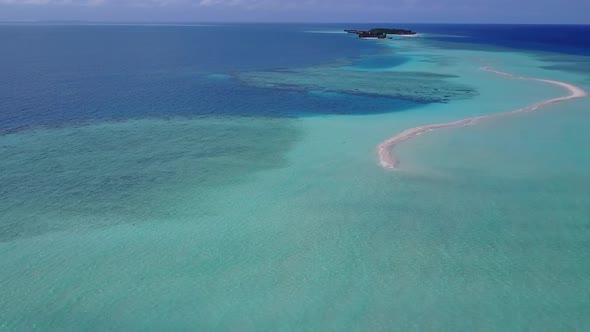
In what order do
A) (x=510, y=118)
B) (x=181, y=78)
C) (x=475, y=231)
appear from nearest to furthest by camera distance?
(x=475, y=231), (x=510, y=118), (x=181, y=78)

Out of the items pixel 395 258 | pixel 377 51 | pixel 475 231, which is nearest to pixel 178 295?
pixel 395 258

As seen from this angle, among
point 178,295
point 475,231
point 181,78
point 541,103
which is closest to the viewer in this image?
point 178,295

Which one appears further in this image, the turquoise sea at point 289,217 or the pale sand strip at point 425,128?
the pale sand strip at point 425,128

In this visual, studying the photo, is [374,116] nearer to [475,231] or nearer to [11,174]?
[475,231]

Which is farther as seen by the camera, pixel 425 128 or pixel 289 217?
pixel 425 128

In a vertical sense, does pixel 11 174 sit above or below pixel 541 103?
below

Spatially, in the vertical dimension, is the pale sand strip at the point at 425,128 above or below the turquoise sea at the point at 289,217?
above

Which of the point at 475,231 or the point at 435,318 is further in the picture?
the point at 475,231

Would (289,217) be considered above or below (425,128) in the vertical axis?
below
